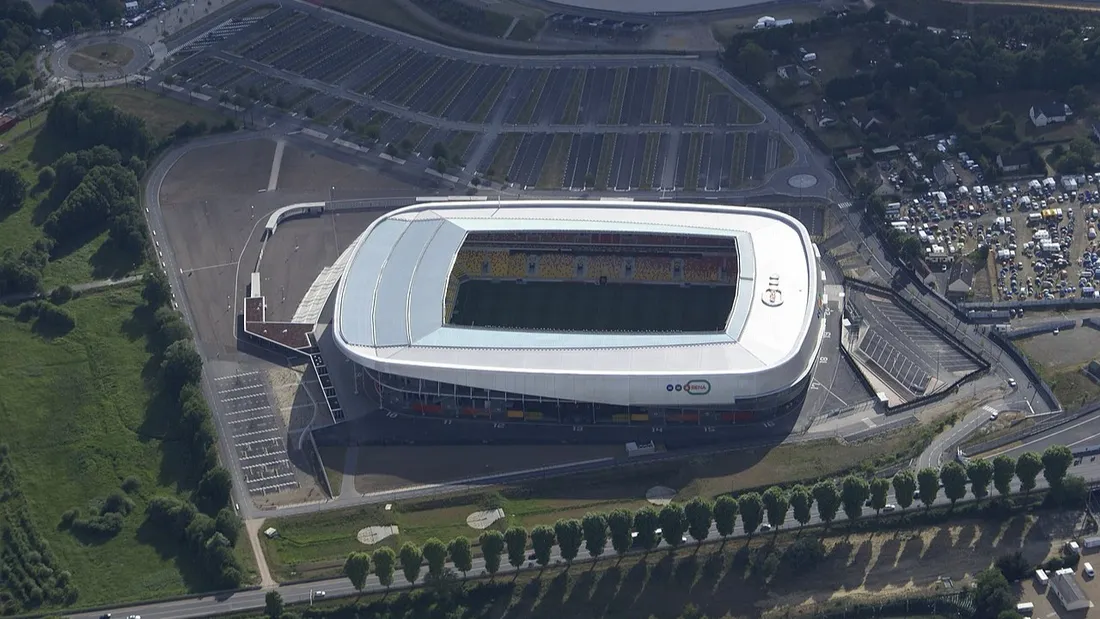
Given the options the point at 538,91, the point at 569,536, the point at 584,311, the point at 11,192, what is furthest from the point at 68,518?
the point at 538,91

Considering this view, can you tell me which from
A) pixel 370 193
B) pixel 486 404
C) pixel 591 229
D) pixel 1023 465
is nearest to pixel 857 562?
pixel 1023 465

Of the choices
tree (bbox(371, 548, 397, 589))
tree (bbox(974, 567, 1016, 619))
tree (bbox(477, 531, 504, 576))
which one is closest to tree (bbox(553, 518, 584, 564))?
tree (bbox(477, 531, 504, 576))

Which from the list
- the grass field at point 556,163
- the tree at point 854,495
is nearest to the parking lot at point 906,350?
the tree at point 854,495

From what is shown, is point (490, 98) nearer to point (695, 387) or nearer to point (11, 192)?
point (11, 192)

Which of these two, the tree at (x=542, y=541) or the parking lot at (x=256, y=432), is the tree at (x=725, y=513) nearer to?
the tree at (x=542, y=541)

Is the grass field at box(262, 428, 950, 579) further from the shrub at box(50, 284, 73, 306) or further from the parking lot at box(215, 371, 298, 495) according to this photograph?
the shrub at box(50, 284, 73, 306)
